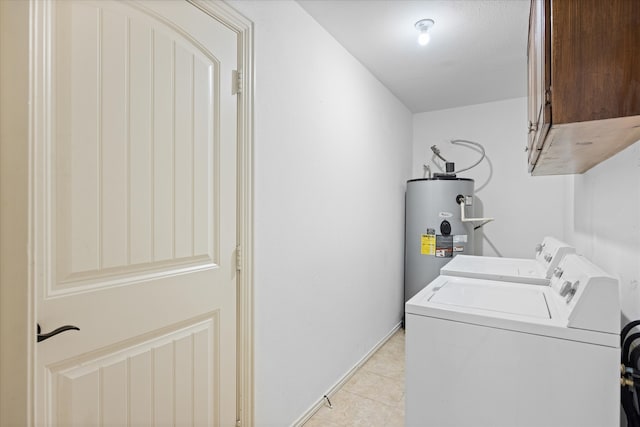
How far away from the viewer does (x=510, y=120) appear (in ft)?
11.7

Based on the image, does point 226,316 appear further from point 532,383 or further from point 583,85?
point 583,85

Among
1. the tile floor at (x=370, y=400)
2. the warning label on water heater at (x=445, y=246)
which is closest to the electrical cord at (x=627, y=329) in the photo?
the tile floor at (x=370, y=400)

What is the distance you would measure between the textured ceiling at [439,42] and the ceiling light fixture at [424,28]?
3 cm

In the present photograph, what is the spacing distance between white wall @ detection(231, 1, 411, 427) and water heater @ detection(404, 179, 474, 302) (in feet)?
1.77

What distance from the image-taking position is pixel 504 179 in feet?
11.9

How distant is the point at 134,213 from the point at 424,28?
2.02m

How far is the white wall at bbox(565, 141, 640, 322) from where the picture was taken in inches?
46.9

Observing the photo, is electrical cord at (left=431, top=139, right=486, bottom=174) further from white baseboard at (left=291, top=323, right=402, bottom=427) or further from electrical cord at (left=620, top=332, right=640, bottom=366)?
electrical cord at (left=620, top=332, right=640, bottom=366)

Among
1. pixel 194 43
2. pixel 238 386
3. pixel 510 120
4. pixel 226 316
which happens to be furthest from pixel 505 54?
pixel 238 386

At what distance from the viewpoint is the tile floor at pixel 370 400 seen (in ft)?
6.63

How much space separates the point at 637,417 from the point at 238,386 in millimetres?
1464

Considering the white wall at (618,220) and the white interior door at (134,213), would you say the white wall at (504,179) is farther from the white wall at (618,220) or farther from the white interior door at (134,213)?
the white interior door at (134,213)

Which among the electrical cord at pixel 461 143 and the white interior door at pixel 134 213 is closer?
the white interior door at pixel 134 213

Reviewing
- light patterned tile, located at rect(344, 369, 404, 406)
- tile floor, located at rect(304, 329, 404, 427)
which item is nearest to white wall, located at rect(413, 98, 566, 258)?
tile floor, located at rect(304, 329, 404, 427)
